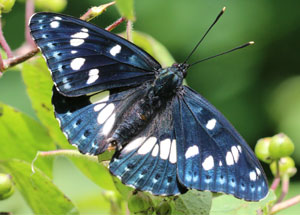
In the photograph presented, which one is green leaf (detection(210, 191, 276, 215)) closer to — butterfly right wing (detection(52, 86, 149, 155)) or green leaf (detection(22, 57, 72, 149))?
butterfly right wing (detection(52, 86, 149, 155))

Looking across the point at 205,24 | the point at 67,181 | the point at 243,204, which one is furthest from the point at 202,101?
the point at 205,24

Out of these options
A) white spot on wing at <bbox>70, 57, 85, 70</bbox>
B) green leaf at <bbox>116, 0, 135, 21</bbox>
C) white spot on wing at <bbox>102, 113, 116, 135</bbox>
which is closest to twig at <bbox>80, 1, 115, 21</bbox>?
white spot on wing at <bbox>70, 57, 85, 70</bbox>

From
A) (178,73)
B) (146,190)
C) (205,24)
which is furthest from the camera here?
(205,24)

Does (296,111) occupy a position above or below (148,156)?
below

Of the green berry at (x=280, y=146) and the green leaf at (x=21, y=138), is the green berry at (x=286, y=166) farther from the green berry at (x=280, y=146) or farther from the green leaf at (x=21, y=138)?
the green leaf at (x=21, y=138)

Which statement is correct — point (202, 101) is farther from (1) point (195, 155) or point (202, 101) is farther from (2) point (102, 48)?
(2) point (102, 48)

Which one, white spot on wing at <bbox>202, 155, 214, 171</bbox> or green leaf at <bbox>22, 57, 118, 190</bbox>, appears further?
green leaf at <bbox>22, 57, 118, 190</bbox>
